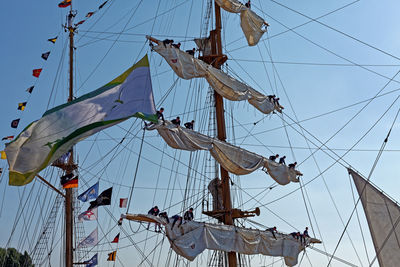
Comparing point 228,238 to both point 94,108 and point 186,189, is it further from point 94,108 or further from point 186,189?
point 94,108

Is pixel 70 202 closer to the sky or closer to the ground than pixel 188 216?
closer to the sky

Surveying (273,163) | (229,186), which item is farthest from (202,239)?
(273,163)

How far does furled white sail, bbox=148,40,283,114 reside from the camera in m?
21.8

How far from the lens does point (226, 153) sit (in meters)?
22.0

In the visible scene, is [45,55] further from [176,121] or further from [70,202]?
[176,121]

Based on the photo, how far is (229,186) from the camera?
22.8m

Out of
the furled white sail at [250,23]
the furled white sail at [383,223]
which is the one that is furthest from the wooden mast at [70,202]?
the furled white sail at [383,223]

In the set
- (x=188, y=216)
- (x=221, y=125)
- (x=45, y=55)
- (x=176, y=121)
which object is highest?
(x=45, y=55)

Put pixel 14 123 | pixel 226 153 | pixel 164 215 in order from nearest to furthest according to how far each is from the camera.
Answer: pixel 164 215 → pixel 226 153 → pixel 14 123

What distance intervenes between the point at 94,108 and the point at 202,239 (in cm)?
958

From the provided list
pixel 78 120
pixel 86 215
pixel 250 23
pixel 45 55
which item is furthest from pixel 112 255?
pixel 250 23

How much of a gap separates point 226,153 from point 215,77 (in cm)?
427

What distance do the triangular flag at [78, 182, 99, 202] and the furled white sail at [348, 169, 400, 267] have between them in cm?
1344

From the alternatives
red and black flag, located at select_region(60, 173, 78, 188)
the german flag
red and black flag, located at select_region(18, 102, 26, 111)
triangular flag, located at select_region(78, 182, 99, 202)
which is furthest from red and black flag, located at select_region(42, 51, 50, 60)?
the german flag
